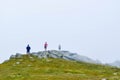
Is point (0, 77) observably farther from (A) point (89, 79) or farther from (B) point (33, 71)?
(A) point (89, 79)

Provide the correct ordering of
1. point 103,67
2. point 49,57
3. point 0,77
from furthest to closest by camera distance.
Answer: point 49,57 < point 103,67 < point 0,77

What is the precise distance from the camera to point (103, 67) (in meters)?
96.9

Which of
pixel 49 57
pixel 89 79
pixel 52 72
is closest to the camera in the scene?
pixel 89 79

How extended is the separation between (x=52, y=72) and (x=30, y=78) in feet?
41.2

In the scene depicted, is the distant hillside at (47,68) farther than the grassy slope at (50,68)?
No

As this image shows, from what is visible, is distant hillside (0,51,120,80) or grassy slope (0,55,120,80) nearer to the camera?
distant hillside (0,51,120,80)

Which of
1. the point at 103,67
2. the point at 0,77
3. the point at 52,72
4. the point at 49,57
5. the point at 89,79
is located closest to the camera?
the point at 89,79

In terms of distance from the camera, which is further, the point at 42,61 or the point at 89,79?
the point at 42,61

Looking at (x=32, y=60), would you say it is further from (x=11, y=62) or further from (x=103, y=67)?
(x=103, y=67)

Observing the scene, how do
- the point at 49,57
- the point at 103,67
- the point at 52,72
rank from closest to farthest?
the point at 52,72 → the point at 103,67 → the point at 49,57

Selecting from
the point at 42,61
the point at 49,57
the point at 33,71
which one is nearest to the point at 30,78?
the point at 33,71

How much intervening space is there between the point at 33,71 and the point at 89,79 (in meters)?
19.6

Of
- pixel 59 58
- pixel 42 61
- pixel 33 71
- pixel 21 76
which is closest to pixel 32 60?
pixel 42 61

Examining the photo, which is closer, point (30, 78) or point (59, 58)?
point (30, 78)
